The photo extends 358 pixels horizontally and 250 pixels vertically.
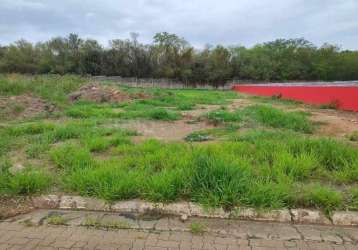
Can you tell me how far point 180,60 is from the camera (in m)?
48.7

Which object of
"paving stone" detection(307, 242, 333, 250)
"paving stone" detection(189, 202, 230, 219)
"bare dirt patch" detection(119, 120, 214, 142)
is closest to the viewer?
"paving stone" detection(307, 242, 333, 250)

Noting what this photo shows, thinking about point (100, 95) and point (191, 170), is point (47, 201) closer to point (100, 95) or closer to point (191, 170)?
point (191, 170)

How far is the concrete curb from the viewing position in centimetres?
313

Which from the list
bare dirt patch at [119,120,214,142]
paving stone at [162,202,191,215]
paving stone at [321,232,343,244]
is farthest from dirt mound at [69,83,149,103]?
paving stone at [321,232,343,244]

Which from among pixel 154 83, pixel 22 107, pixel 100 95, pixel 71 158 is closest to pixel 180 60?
pixel 154 83

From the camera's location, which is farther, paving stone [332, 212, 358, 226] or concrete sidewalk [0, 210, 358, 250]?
paving stone [332, 212, 358, 226]

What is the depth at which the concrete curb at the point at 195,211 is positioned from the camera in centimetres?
313

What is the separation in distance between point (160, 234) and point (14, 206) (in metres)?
1.78

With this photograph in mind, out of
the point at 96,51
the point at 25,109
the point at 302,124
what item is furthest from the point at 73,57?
the point at 302,124

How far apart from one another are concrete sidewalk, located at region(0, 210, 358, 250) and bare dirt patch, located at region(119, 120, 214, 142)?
3297 millimetres

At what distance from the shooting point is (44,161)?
4879 millimetres

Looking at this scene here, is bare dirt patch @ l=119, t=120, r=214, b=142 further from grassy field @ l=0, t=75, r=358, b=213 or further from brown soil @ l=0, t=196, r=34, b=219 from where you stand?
brown soil @ l=0, t=196, r=34, b=219

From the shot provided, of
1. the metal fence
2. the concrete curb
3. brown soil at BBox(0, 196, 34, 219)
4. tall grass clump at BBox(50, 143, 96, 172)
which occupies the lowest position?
the metal fence

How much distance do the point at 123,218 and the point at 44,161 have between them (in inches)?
→ 91.2
